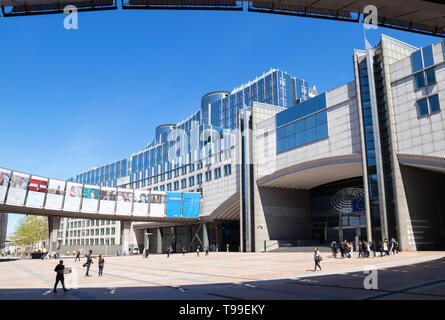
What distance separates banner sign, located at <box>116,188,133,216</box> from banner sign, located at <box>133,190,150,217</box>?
106 cm

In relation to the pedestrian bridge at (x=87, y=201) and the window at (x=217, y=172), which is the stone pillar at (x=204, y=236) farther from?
the window at (x=217, y=172)

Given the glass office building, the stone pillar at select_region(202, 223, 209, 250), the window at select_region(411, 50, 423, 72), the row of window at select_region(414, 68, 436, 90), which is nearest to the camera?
the row of window at select_region(414, 68, 436, 90)

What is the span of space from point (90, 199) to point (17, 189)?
1317 centimetres

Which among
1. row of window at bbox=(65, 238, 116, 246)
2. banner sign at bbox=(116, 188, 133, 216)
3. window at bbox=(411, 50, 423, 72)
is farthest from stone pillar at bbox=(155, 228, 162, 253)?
window at bbox=(411, 50, 423, 72)

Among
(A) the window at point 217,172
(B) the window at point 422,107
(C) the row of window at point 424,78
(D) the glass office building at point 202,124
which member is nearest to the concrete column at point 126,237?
(A) the window at point 217,172

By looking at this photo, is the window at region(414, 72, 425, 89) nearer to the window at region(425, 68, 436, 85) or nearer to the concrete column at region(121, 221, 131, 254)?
the window at region(425, 68, 436, 85)

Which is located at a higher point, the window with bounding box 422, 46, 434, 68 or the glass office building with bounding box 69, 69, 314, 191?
the glass office building with bounding box 69, 69, 314, 191

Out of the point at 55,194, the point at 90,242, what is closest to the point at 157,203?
the point at 55,194

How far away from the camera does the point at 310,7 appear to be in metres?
11.8

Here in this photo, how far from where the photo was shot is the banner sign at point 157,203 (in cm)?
7344

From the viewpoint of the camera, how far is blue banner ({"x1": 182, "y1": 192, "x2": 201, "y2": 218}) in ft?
250

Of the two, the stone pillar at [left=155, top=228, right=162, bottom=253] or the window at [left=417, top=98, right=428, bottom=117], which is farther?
the stone pillar at [left=155, top=228, right=162, bottom=253]

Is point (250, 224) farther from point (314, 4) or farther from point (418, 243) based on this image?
point (314, 4)
